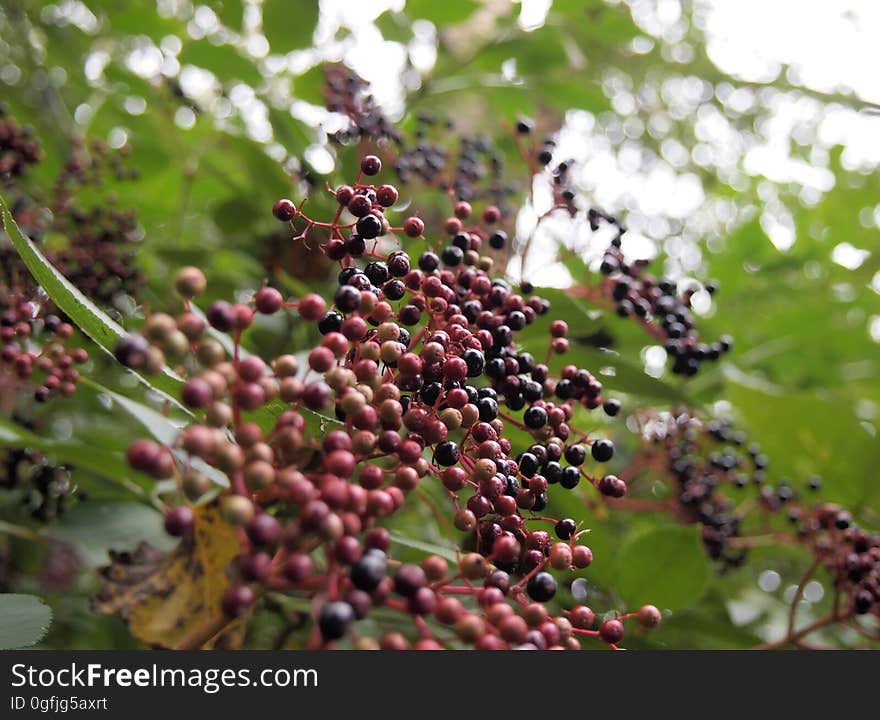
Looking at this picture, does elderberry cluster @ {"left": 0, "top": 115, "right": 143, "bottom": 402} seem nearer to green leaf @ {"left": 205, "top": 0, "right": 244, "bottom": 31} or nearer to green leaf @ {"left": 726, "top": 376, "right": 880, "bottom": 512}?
green leaf @ {"left": 205, "top": 0, "right": 244, "bottom": 31}

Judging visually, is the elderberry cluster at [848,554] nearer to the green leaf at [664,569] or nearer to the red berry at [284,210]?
the green leaf at [664,569]

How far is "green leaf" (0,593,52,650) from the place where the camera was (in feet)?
3.13

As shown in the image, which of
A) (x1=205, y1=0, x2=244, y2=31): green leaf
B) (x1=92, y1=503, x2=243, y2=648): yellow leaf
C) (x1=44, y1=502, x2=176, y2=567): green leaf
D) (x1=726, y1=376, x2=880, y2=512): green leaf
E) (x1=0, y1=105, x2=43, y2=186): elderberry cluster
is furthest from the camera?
(x1=205, y1=0, x2=244, y2=31): green leaf

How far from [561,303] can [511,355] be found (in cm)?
41

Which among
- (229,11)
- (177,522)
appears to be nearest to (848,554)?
(177,522)

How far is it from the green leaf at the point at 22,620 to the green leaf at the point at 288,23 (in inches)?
69.3

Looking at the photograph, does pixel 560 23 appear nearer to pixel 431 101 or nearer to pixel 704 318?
pixel 431 101

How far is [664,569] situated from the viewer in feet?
5.02

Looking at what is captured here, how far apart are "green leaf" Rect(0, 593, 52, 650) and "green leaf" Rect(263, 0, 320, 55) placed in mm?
1760

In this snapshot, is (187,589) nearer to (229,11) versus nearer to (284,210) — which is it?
(284,210)

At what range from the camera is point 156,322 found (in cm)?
72

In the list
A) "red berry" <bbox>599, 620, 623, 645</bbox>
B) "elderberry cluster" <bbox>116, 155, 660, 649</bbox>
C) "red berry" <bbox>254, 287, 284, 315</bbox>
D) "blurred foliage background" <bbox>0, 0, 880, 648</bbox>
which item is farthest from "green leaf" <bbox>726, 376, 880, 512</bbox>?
"red berry" <bbox>254, 287, 284, 315</bbox>

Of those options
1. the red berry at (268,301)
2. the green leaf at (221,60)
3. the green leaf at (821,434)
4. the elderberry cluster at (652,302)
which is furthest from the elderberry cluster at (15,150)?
the green leaf at (821,434)

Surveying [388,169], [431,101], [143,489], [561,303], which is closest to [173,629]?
[143,489]
